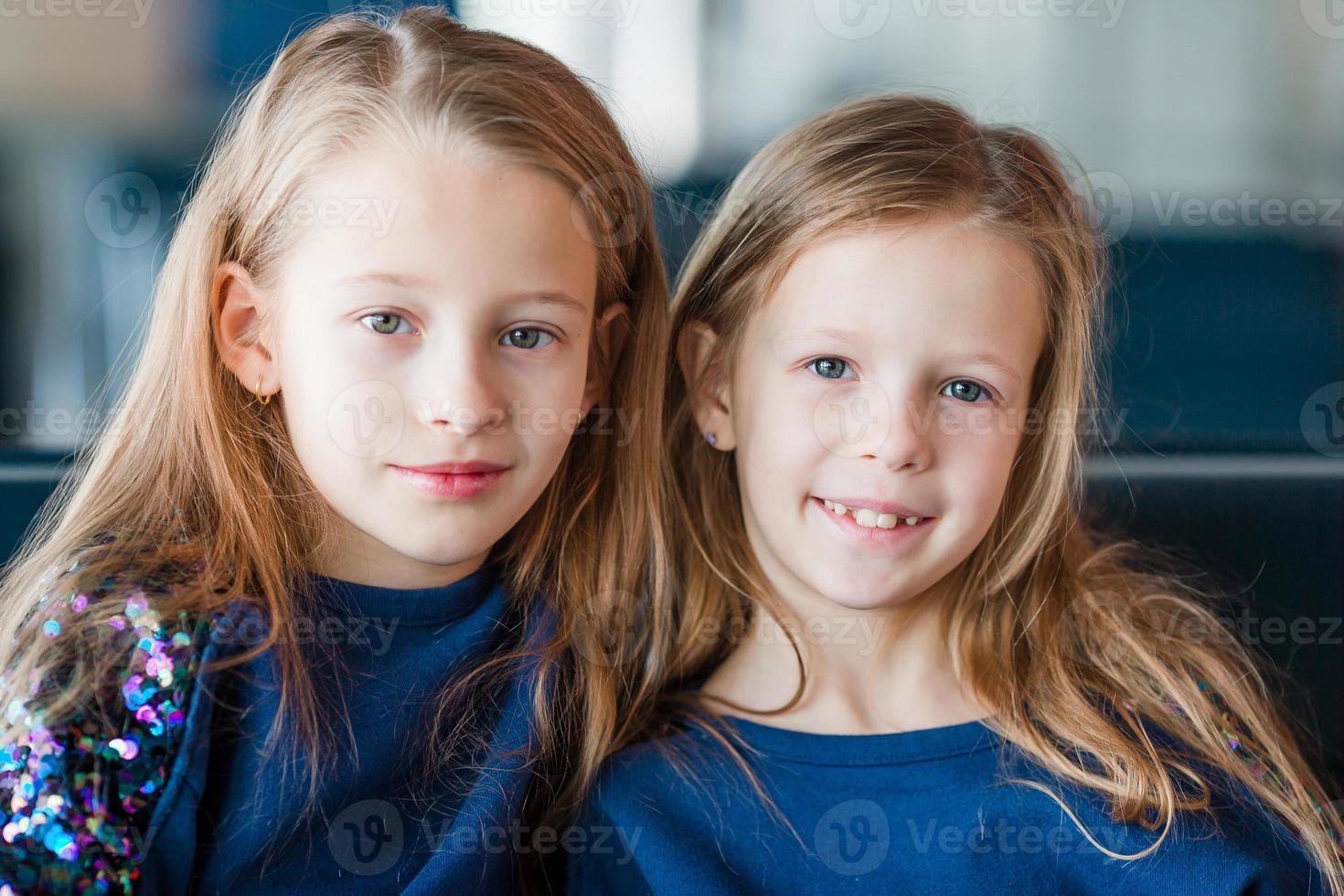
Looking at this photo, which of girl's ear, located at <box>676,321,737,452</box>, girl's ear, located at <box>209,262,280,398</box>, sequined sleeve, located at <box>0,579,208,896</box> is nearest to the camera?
sequined sleeve, located at <box>0,579,208,896</box>

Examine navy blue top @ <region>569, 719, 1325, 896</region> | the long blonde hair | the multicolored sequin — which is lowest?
navy blue top @ <region>569, 719, 1325, 896</region>

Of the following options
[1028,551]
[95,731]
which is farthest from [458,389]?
[1028,551]

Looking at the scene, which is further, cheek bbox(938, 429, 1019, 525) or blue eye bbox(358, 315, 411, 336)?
cheek bbox(938, 429, 1019, 525)

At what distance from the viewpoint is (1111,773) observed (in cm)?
106

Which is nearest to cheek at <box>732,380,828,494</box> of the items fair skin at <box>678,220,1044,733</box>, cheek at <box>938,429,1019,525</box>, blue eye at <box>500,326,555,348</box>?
fair skin at <box>678,220,1044,733</box>

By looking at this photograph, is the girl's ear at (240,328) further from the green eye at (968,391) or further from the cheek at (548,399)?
the green eye at (968,391)

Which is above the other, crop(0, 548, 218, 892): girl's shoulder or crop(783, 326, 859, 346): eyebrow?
crop(783, 326, 859, 346): eyebrow

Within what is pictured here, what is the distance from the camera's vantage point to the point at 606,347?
1119mm

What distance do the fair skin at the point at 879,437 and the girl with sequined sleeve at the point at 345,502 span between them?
162 mm

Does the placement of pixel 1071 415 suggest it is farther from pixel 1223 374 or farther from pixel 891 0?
pixel 891 0

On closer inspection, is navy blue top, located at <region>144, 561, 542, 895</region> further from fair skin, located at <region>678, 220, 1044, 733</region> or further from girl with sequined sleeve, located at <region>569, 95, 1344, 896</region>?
fair skin, located at <region>678, 220, 1044, 733</region>

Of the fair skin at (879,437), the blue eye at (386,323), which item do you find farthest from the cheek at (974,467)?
the blue eye at (386,323)

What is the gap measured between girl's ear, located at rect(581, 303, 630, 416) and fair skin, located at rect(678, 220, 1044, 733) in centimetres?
11

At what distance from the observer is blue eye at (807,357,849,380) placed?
3.45ft
